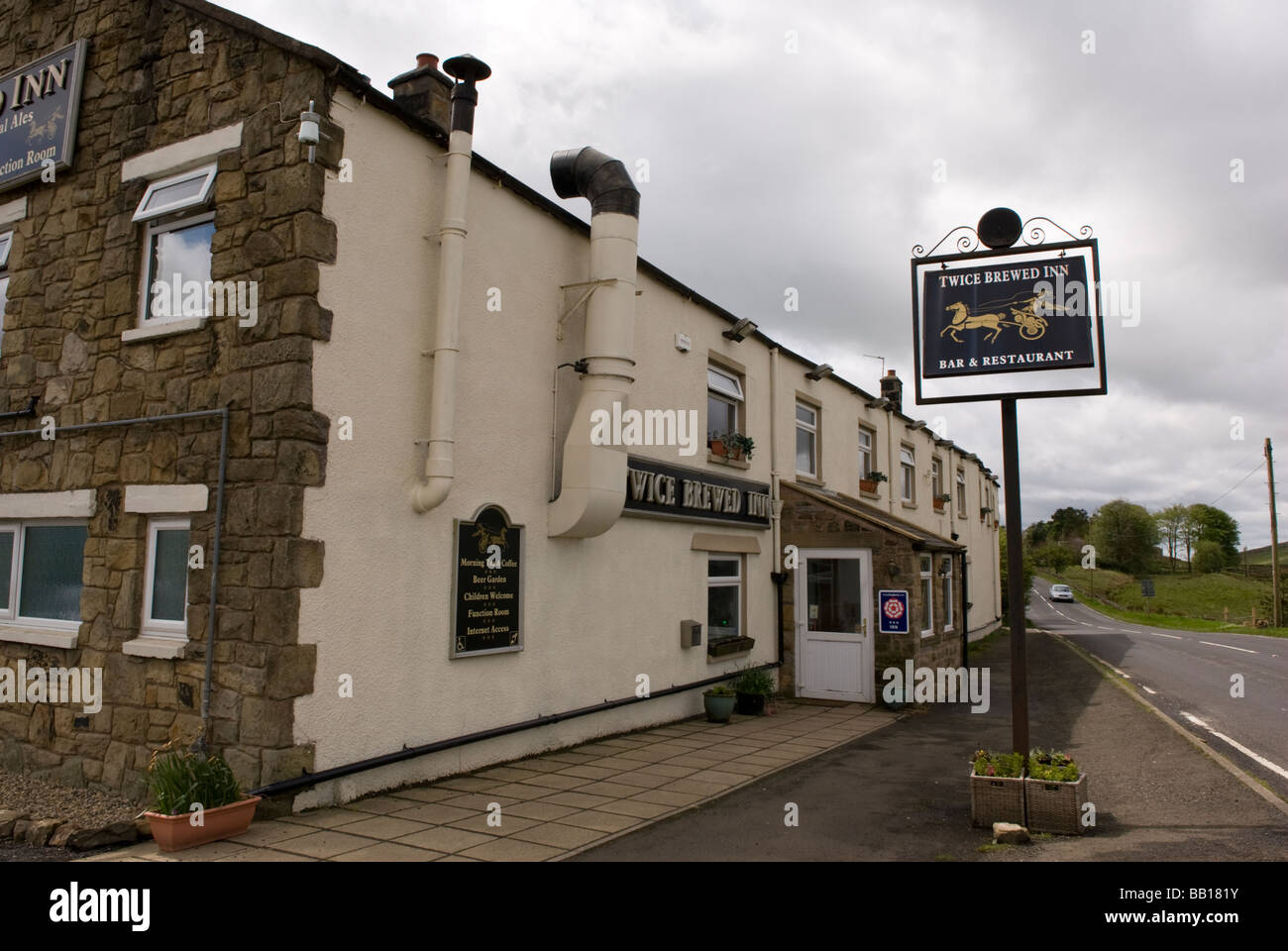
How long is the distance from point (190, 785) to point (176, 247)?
15.3ft

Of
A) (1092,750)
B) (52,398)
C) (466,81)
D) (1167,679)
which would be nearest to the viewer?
(466,81)

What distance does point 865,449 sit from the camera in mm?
19453

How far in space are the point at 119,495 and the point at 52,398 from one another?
5.27 ft

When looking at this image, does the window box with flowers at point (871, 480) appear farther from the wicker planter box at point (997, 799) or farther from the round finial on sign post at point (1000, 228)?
the wicker planter box at point (997, 799)

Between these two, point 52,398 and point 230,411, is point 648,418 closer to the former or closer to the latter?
point 230,411

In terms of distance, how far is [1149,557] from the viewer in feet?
282

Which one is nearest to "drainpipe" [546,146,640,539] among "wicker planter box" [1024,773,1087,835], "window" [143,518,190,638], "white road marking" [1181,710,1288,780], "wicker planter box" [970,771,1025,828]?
"window" [143,518,190,638]

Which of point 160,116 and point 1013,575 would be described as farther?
point 160,116

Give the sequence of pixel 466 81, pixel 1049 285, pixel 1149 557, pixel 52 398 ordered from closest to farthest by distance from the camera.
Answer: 1. pixel 1049 285
2. pixel 466 81
3. pixel 52 398
4. pixel 1149 557

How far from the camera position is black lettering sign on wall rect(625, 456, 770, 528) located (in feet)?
34.4

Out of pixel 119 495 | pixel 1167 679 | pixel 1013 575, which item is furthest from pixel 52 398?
pixel 1167 679

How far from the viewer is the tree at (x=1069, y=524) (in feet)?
392

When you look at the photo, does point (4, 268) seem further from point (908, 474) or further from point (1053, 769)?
point (908, 474)

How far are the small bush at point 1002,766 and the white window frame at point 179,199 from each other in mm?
7747
